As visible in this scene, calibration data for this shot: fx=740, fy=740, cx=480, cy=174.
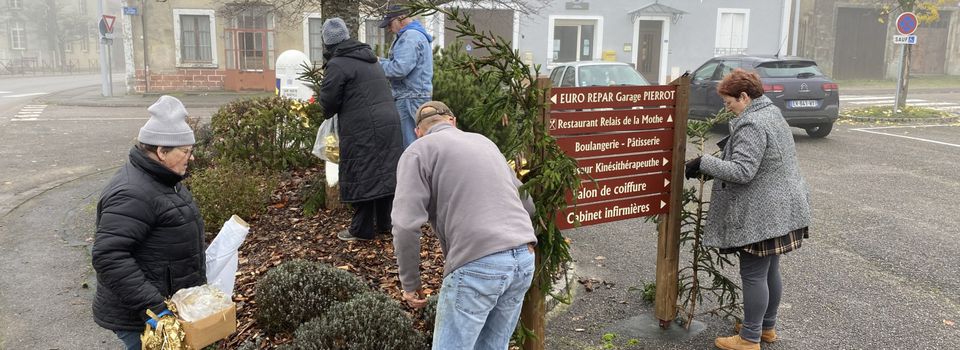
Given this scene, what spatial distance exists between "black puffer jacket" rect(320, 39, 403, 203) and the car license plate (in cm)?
966

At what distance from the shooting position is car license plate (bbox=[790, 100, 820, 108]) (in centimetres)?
1290

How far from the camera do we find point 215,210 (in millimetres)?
6309

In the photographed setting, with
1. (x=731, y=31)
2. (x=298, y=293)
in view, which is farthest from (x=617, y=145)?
(x=731, y=31)

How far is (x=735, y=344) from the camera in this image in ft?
14.5

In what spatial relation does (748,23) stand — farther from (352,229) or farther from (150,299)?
(150,299)

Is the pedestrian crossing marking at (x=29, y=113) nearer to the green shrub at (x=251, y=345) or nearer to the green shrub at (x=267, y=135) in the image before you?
the green shrub at (x=267, y=135)

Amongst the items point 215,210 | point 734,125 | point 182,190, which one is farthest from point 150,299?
point 215,210

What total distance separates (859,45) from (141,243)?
1529 inches

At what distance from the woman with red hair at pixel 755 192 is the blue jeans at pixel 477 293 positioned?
5.29 feet

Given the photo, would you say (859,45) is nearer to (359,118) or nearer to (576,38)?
(576,38)

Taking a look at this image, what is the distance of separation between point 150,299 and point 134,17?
25.3 metres

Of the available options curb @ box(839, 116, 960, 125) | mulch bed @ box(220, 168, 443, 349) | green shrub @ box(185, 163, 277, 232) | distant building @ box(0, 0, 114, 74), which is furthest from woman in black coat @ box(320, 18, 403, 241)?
distant building @ box(0, 0, 114, 74)

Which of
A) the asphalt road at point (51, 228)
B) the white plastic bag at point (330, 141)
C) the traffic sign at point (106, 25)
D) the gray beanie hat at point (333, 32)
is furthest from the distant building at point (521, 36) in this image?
the gray beanie hat at point (333, 32)

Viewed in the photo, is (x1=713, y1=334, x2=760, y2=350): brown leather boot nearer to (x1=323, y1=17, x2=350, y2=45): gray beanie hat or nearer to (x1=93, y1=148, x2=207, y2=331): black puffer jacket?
(x1=93, y1=148, x2=207, y2=331): black puffer jacket
